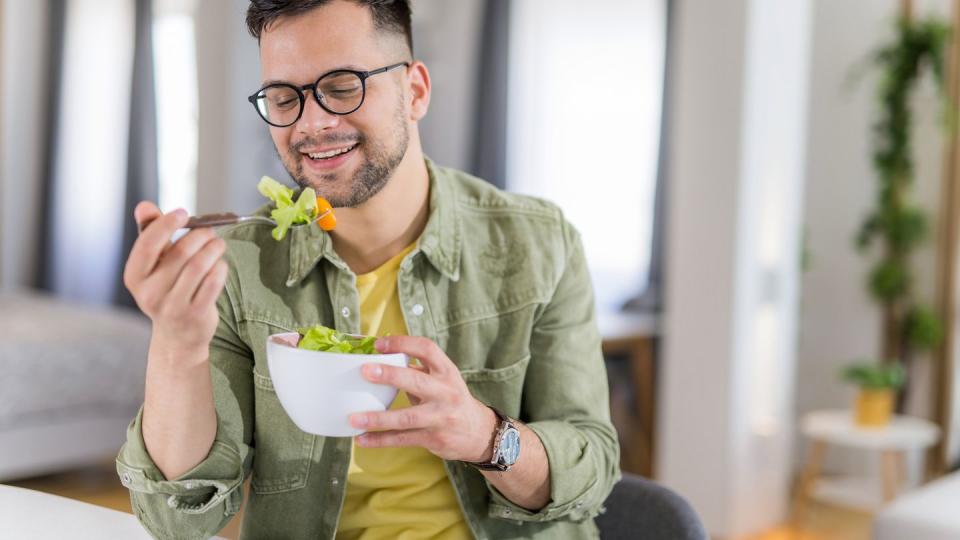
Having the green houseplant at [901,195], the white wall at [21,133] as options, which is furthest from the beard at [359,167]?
the white wall at [21,133]

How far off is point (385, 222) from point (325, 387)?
0.50 meters

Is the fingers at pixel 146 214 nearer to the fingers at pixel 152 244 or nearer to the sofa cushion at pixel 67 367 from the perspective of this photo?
the fingers at pixel 152 244

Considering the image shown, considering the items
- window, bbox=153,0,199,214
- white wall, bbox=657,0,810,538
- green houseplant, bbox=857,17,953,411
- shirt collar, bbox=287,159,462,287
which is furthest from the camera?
window, bbox=153,0,199,214

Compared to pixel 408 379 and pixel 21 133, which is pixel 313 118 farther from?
pixel 21 133

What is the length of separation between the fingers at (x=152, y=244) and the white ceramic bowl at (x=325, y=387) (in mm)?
122

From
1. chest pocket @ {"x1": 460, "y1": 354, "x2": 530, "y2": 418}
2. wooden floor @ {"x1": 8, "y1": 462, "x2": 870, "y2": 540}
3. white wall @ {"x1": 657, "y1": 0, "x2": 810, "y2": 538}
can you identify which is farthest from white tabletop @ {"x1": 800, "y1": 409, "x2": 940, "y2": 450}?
chest pocket @ {"x1": 460, "y1": 354, "x2": 530, "y2": 418}

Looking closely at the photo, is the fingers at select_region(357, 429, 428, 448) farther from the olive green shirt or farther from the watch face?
the olive green shirt

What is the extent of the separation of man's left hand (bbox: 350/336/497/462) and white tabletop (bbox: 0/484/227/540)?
1.35 ft

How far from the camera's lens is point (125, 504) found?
138 inches

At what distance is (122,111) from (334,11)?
5301 millimetres

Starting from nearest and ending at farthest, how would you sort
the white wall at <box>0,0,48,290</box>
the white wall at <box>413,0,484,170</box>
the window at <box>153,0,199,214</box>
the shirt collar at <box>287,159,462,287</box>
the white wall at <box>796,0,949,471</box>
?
the shirt collar at <box>287,159,462,287</box>
the white wall at <box>796,0,949,471</box>
the white wall at <box>413,0,484,170</box>
the window at <box>153,0,199,214</box>
the white wall at <box>0,0,48,290</box>

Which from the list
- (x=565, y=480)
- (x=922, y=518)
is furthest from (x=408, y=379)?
(x=922, y=518)

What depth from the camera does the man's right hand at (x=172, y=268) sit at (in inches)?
→ 32.9

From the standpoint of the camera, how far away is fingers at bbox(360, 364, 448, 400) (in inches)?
32.7
